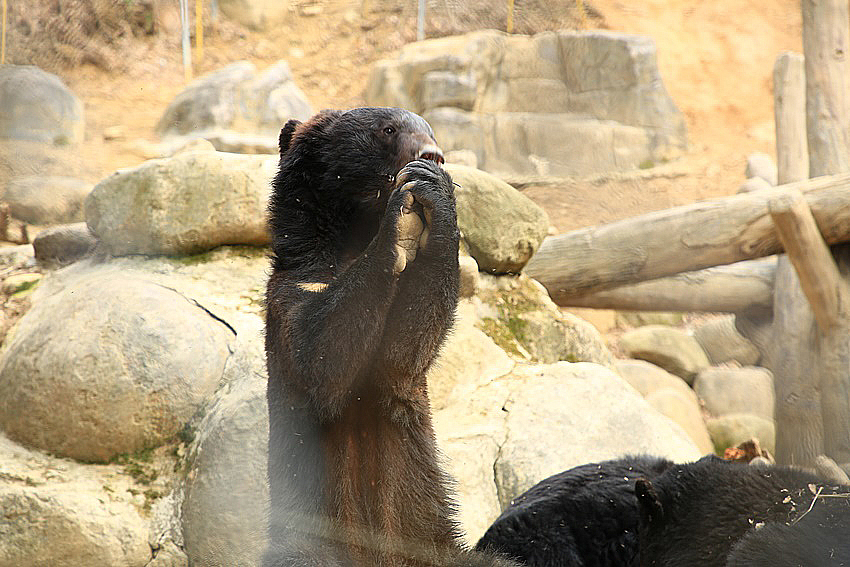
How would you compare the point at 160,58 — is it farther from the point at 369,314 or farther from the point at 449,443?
the point at 369,314

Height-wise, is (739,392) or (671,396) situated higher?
(671,396)

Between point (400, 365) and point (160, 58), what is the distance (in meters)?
6.32

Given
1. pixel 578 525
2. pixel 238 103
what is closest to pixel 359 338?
pixel 578 525

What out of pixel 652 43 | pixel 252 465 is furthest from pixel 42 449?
pixel 652 43

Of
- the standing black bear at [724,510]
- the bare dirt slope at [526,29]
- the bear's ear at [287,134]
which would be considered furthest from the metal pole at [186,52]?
the standing black bear at [724,510]

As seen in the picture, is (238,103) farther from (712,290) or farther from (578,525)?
(578,525)

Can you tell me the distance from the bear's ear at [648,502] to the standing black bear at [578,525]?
210 mm

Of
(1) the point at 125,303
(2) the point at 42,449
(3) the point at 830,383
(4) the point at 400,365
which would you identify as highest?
(4) the point at 400,365

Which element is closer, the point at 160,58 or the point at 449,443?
A: the point at 449,443

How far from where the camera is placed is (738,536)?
9.15 feet

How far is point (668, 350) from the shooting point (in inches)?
384

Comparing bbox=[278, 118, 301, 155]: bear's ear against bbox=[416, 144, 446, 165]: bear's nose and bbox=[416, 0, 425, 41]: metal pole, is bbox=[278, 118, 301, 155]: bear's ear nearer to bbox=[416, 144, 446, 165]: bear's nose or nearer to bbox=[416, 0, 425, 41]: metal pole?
bbox=[416, 144, 446, 165]: bear's nose

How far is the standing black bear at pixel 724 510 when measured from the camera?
2566 mm

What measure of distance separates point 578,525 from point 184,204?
273 cm
